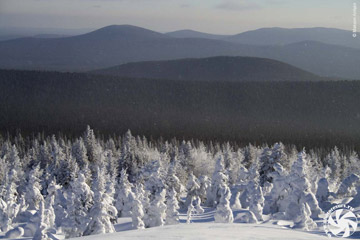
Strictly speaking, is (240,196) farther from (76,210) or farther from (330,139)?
(330,139)

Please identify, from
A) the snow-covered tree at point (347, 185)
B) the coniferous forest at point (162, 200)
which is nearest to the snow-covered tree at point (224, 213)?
the coniferous forest at point (162, 200)

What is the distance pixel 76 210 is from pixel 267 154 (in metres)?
24.3

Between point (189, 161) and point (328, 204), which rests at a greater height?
point (328, 204)

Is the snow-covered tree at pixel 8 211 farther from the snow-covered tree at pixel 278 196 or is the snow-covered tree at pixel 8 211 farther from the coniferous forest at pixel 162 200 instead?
the snow-covered tree at pixel 278 196

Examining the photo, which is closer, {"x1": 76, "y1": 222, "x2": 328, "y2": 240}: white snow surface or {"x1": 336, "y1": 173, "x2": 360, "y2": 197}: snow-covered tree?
{"x1": 76, "y1": 222, "x2": 328, "y2": 240}: white snow surface

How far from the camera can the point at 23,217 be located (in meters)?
39.6

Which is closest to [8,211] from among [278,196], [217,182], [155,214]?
[155,214]

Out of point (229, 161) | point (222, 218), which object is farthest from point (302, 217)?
point (229, 161)

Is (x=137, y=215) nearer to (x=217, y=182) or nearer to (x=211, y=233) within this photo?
(x=217, y=182)

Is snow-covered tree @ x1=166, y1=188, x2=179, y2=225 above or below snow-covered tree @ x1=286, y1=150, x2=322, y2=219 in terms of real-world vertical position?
below

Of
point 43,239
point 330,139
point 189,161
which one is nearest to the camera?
point 43,239

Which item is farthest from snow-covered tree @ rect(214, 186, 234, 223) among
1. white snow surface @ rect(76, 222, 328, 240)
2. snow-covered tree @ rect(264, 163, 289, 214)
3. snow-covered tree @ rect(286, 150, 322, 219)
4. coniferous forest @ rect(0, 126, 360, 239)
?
white snow surface @ rect(76, 222, 328, 240)

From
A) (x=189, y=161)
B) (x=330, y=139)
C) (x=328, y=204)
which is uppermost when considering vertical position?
(x=328, y=204)

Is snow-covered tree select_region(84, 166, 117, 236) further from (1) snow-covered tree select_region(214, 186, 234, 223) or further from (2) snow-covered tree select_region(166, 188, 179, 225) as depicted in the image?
Answer: (1) snow-covered tree select_region(214, 186, 234, 223)
